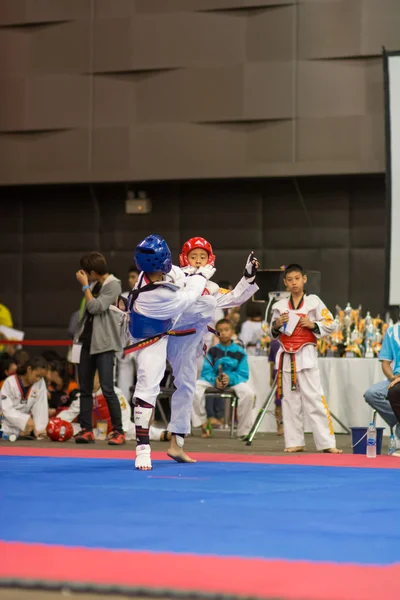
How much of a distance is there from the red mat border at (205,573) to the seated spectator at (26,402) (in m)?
4.92

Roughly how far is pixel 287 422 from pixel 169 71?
653 cm

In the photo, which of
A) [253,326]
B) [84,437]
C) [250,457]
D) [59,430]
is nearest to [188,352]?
[250,457]

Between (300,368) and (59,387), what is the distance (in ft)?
10.5

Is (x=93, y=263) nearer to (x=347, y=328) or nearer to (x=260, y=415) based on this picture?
(x=260, y=415)

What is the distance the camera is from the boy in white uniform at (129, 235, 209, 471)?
5.17 m

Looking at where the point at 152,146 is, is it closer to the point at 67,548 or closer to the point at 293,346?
the point at 293,346

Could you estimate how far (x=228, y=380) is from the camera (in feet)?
27.7

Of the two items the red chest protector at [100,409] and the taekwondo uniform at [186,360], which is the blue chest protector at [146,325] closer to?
the taekwondo uniform at [186,360]

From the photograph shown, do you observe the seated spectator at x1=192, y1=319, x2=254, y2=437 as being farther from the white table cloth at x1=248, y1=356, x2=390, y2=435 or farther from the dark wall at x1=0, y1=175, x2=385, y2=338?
the dark wall at x1=0, y1=175, x2=385, y2=338

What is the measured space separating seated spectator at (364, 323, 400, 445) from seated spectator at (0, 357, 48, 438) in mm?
2688

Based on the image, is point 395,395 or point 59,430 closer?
point 395,395

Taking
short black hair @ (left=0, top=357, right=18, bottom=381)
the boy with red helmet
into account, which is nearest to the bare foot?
the boy with red helmet

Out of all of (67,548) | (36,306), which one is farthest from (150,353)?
(36,306)

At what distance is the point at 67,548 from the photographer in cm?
284
